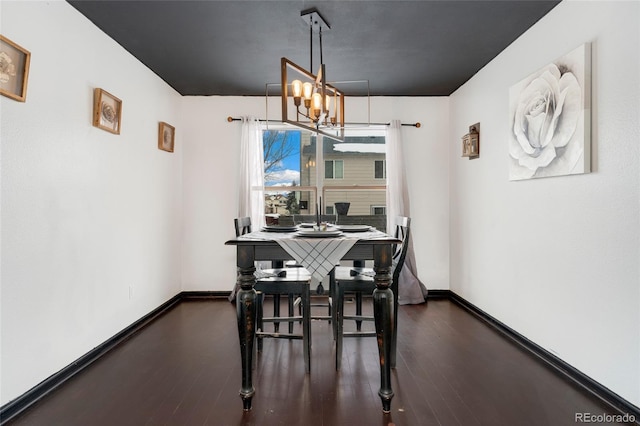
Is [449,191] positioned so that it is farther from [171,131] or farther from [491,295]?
[171,131]

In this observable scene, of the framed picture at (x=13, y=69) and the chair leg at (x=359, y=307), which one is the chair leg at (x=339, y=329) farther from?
the framed picture at (x=13, y=69)

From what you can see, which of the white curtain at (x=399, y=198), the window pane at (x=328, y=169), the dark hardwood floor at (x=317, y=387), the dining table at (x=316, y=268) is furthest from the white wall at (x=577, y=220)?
the window pane at (x=328, y=169)

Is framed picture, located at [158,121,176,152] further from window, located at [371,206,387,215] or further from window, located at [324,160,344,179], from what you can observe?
window, located at [371,206,387,215]

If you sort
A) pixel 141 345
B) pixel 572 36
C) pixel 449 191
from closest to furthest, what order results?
pixel 572 36 < pixel 141 345 < pixel 449 191

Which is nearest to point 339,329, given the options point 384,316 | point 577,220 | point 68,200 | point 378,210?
point 384,316

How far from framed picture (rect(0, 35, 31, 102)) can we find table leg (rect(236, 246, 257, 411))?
1387 mm

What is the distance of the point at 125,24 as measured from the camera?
8.52 ft

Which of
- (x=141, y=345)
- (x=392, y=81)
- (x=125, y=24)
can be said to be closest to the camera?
(x=125, y=24)

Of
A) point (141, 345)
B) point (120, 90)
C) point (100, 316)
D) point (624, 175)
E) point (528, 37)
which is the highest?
point (528, 37)

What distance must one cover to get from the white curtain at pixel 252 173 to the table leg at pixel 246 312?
2177 millimetres

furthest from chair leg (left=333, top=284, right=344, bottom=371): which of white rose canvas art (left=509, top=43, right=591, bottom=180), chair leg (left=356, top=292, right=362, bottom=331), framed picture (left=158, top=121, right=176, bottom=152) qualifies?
framed picture (left=158, top=121, right=176, bottom=152)

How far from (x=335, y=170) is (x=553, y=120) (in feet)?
8.03

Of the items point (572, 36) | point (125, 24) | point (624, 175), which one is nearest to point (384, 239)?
point (624, 175)

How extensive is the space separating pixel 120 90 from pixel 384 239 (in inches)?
95.8
